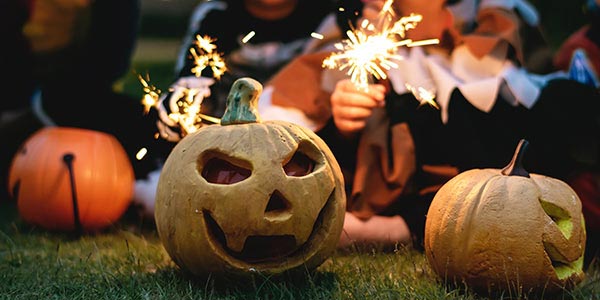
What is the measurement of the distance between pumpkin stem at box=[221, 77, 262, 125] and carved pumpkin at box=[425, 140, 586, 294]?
56 cm

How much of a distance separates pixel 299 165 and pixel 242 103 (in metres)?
0.23

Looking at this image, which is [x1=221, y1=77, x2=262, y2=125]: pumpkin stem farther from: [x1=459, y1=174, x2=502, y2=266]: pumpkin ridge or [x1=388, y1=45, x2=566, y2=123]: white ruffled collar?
[x1=388, y1=45, x2=566, y2=123]: white ruffled collar

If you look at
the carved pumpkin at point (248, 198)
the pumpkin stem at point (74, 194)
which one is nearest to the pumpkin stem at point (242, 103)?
the carved pumpkin at point (248, 198)

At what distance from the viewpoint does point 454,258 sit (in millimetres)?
1756

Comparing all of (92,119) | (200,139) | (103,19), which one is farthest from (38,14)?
(200,139)

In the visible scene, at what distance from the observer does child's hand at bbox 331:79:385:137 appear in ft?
7.46

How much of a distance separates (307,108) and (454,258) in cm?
98

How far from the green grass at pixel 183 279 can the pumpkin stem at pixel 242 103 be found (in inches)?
16.7

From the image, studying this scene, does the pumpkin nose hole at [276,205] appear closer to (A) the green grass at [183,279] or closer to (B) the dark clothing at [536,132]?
(A) the green grass at [183,279]

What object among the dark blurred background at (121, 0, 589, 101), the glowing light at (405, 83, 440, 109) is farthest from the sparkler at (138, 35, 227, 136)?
the glowing light at (405, 83, 440, 109)

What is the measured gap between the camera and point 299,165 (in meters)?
1.86

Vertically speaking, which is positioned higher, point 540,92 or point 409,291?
point 540,92

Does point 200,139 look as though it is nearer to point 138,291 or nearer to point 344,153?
point 138,291

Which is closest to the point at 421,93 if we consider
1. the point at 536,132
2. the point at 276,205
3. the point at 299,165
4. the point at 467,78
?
the point at 467,78
